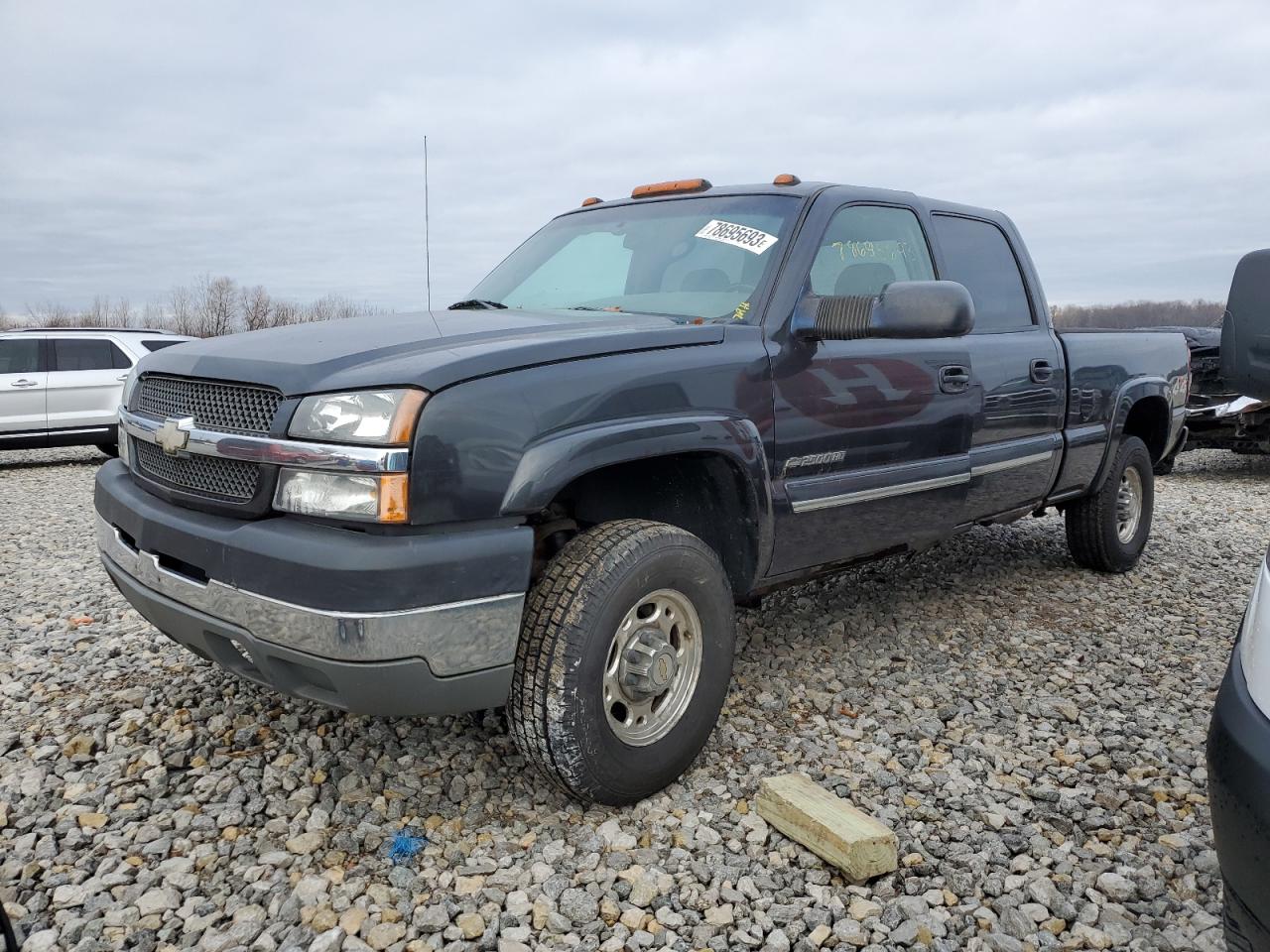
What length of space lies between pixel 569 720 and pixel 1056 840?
139 centimetres

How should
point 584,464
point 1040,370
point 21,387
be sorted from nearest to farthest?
point 584,464 < point 1040,370 < point 21,387

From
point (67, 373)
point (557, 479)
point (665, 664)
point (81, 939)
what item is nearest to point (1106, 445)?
point (665, 664)

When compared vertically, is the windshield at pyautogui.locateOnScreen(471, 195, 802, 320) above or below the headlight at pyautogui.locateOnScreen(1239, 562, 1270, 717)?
above

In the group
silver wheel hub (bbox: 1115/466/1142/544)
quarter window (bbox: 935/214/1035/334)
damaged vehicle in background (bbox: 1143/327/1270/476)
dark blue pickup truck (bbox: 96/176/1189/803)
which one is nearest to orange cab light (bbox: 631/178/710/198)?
dark blue pickup truck (bbox: 96/176/1189/803)

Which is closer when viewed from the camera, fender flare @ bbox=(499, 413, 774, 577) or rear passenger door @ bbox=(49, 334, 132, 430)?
fender flare @ bbox=(499, 413, 774, 577)

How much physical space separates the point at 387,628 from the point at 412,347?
30.3 inches

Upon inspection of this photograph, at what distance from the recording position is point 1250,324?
6.61ft

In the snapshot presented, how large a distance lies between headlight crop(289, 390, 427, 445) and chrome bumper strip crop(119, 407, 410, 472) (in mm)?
27

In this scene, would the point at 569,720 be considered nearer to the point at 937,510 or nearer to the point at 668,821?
the point at 668,821

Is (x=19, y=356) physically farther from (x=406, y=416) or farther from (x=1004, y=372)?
(x=1004, y=372)

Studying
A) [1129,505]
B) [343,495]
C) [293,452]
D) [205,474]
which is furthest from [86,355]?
[1129,505]

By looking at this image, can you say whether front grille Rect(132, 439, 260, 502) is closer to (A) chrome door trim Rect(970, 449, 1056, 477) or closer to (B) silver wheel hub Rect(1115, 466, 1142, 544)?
(A) chrome door trim Rect(970, 449, 1056, 477)

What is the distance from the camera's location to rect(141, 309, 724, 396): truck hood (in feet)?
7.77

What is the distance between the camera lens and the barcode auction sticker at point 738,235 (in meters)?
3.34
